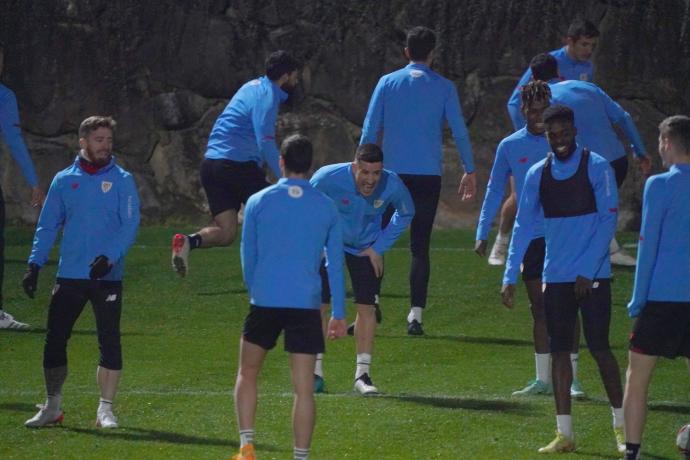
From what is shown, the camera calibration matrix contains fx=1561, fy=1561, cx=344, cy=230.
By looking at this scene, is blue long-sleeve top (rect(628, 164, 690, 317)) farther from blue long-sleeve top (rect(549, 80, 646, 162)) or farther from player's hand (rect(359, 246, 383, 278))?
blue long-sleeve top (rect(549, 80, 646, 162))

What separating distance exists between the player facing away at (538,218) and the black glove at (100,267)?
8.54 feet

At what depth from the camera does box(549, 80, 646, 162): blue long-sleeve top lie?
34.8 ft

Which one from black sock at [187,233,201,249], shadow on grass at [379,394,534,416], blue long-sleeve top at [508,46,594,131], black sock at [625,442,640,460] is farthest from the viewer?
blue long-sleeve top at [508,46,594,131]

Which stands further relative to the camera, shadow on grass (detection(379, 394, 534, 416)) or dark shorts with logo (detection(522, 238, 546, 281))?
dark shorts with logo (detection(522, 238, 546, 281))

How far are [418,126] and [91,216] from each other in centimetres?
372

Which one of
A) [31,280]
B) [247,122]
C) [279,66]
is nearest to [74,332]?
[247,122]

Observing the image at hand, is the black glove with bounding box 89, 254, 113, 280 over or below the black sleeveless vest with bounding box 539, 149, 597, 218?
below

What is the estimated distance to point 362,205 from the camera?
9516 mm

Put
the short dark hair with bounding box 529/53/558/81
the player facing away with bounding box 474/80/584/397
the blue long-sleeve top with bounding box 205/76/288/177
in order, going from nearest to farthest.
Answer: the player facing away with bounding box 474/80/584/397 → the short dark hair with bounding box 529/53/558/81 → the blue long-sleeve top with bounding box 205/76/288/177

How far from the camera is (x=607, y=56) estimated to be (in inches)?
763

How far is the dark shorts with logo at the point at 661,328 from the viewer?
292 inches

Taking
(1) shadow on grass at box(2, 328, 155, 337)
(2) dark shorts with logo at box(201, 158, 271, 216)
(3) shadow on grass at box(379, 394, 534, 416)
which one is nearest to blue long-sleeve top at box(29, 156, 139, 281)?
(3) shadow on grass at box(379, 394, 534, 416)

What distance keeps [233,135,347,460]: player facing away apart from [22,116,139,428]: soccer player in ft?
5.16

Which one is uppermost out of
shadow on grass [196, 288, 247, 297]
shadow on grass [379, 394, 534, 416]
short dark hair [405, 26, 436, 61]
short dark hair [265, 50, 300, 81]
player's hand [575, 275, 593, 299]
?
short dark hair [405, 26, 436, 61]
